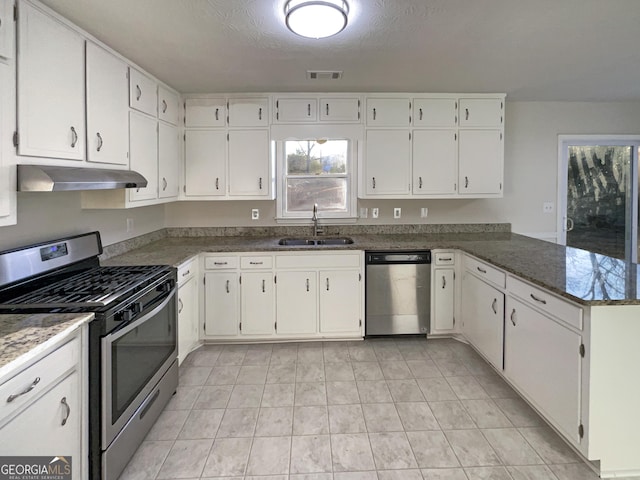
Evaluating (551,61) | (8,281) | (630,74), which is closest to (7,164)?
(8,281)

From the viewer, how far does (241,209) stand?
416 cm

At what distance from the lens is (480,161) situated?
389 centimetres

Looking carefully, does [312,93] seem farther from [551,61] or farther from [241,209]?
[551,61]

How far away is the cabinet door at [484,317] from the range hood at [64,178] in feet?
8.71

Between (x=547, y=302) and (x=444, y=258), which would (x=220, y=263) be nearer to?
(x=444, y=258)

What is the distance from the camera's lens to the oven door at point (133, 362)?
1.79 meters

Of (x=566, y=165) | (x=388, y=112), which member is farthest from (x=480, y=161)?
(x=566, y=165)

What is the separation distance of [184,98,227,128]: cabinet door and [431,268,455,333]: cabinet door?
250cm

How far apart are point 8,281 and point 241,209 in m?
2.38

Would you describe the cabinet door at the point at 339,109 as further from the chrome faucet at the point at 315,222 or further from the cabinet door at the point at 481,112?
the cabinet door at the point at 481,112

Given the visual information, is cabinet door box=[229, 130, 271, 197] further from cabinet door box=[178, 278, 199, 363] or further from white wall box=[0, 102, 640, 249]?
cabinet door box=[178, 278, 199, 363]

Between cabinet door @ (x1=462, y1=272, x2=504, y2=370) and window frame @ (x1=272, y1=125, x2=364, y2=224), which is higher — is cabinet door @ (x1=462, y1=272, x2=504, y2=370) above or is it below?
below

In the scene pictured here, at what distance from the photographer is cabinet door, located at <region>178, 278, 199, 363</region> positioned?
3.03 meters

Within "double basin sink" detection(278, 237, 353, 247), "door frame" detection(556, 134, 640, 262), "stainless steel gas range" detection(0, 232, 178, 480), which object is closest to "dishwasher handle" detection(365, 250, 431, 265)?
"double basin sink" detection(278, 237, 353, 247)
